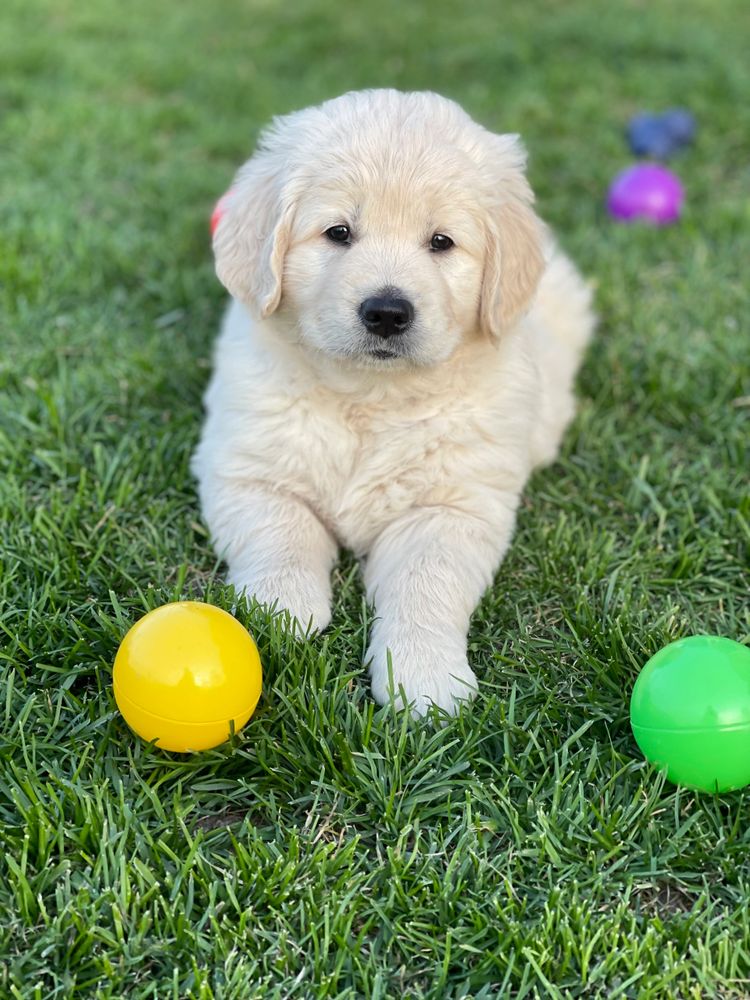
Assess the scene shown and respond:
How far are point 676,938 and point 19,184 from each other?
4428mm

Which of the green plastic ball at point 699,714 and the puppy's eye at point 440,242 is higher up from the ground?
the puppy's eye at point 440,242

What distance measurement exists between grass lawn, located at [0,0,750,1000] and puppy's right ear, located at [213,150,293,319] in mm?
668

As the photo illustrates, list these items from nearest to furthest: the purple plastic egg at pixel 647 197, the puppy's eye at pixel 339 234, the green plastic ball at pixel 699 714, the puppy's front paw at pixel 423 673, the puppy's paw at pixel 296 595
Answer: the green plastic ball at pixel 699 714, the puppy's front paw at pixel 423 673, the puppy's paw at pixel 296 595, the puppy's eye at pixel 339 234, the purple plastic egg at pixel 647 197

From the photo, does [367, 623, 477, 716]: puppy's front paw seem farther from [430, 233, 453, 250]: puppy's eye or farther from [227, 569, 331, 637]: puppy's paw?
[430, 233, 453, 250]: puppy's eye

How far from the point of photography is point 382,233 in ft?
8.64

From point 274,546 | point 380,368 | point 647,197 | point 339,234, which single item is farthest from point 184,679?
point 647,197

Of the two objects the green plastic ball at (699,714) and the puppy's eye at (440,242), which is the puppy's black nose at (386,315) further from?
the green plastic ball at (699,714)

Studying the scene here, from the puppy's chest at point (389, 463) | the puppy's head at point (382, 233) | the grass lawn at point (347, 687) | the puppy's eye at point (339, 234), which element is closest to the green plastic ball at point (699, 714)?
the grass lawn at point (347, 687)

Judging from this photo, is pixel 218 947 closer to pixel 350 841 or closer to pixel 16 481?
pixel 350 841

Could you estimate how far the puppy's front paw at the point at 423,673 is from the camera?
7.70ft

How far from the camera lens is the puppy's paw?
255cm

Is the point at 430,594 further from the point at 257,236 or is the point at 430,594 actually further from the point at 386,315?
the point at 257,236

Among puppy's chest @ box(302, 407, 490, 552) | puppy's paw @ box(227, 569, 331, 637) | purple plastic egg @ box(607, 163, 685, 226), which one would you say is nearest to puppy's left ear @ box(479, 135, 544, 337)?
puppy's chest @ box(302, 407, 490, 552)

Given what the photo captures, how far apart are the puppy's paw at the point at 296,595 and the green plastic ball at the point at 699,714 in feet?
2.57
